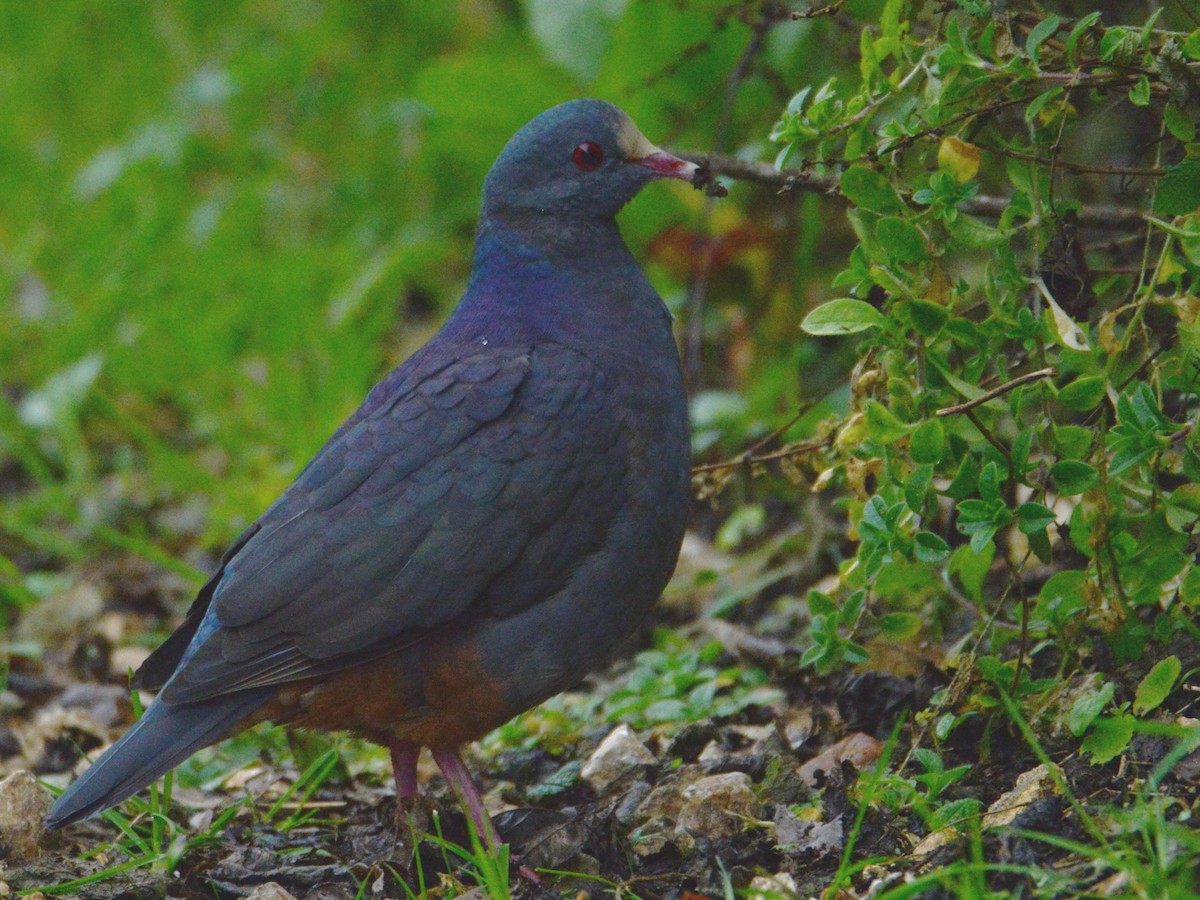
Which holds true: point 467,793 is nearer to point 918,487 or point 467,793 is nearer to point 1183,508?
point 918,487

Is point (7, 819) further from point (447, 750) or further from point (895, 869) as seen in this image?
point (895, 869)

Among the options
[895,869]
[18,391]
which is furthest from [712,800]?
[18,391]

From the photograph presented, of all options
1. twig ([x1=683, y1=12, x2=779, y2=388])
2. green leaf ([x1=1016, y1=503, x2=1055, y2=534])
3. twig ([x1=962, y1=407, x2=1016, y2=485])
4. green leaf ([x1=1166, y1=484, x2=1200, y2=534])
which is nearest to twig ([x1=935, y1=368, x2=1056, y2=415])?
twig ([x1=962, y1=407, x2=1016, y2=485])

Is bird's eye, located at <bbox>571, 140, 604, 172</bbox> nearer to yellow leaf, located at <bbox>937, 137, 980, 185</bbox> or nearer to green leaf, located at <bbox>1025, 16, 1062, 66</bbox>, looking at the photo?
yellow leaf, located at <bbox>937, 137, 980, 185</bbox>

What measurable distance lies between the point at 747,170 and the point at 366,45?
581 centimetres

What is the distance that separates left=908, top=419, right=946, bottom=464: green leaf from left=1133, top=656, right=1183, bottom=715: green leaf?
621 millimetres

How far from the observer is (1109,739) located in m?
3.03

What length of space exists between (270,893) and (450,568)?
83cm

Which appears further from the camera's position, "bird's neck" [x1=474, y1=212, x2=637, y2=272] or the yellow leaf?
"bird's neck" [x1=474, y1=212, x2=637, y2=272]

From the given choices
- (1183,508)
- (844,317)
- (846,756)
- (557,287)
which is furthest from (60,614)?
(1183,508)

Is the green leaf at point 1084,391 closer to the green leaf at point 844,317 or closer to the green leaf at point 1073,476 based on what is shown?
the green leaf at point 1073,476

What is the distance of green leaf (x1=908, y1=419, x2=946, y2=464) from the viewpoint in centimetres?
303

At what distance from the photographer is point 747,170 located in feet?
13.4

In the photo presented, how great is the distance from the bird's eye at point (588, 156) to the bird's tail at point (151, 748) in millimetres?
1618
